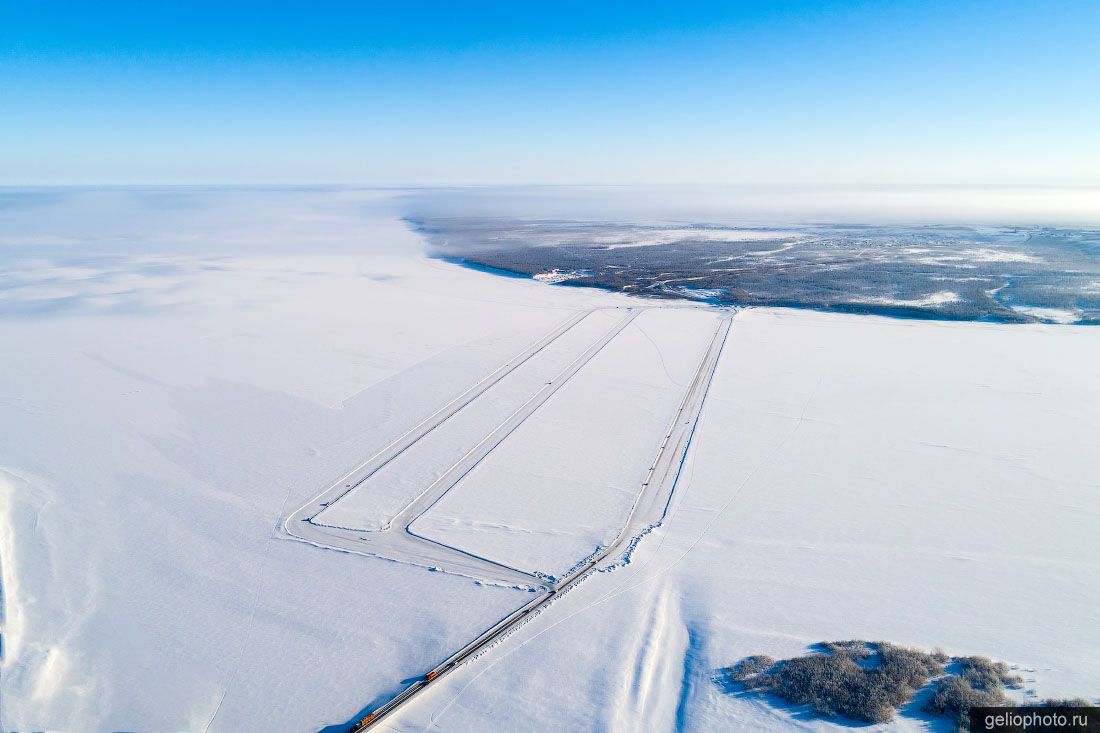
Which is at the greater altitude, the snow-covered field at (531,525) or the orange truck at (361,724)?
the snow-covered field at (531,525)

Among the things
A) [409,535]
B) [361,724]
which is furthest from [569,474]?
[361,724]

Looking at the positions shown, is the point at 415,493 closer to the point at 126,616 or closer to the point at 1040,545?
the point at 126,616

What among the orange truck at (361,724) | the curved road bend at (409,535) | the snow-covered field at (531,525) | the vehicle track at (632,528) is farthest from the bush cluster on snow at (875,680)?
the orange truck at (361,724)

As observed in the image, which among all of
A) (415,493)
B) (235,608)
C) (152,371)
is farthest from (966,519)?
(152,371)

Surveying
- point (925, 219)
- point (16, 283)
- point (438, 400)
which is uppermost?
point (925, 219)

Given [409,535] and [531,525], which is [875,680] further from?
[409,535]

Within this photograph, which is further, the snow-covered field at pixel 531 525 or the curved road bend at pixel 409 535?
the curved road bend at pixel 409 535

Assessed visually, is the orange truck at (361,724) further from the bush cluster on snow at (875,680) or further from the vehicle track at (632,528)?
the bush cluster on snow at (875,680)

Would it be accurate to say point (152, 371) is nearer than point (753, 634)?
No

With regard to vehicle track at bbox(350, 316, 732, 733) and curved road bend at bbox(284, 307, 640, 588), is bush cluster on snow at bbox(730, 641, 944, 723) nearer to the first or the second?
vehicle track at bbox(350, 316, 732, 733)
